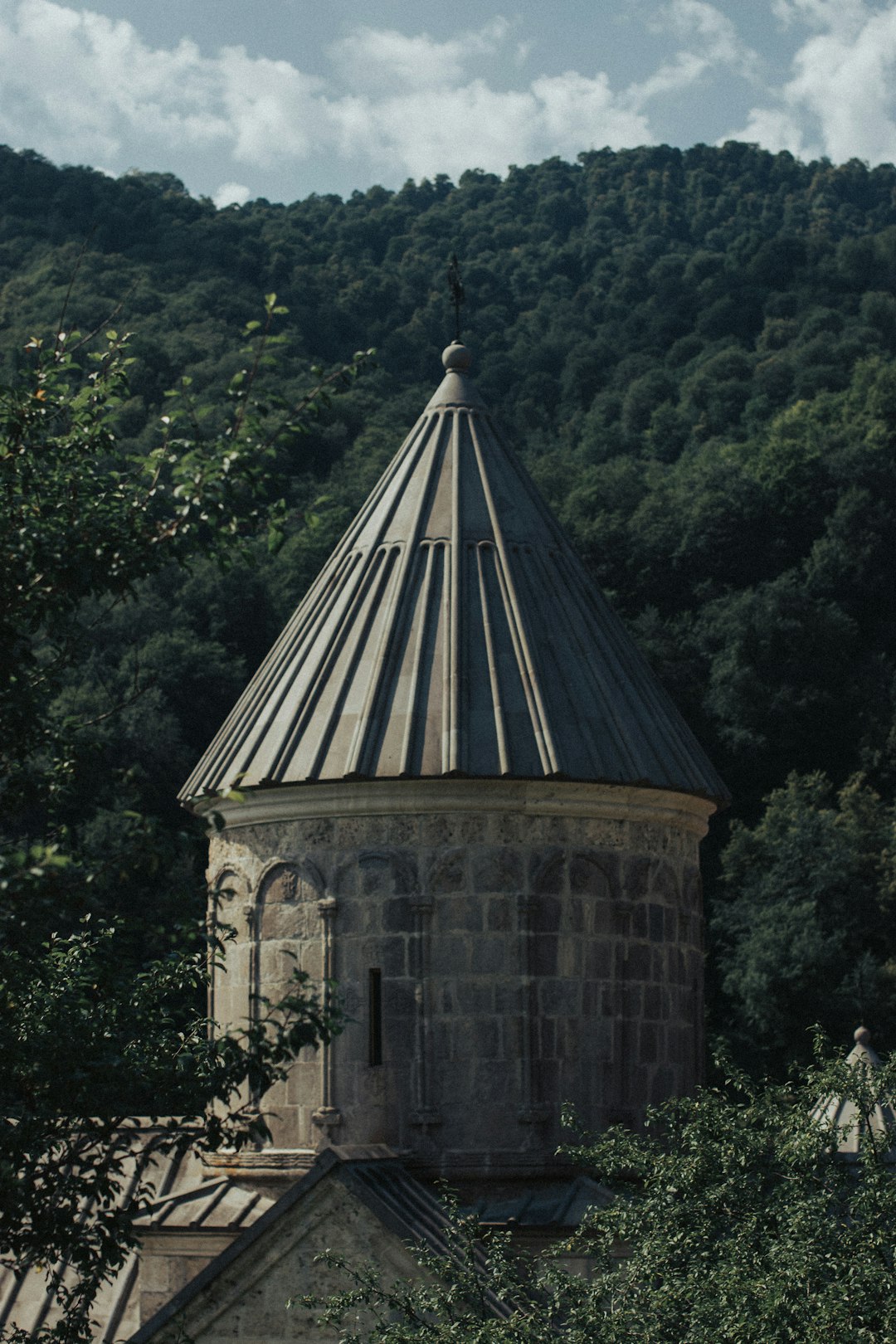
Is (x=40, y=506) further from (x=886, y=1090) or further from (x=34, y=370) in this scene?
(x=886, y=1090)

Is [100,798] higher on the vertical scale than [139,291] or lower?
lower

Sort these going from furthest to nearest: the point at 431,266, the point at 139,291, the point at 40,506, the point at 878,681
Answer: the point at 431,266 → the point at 139,291 → the point at 878,681 → the point at 40,506

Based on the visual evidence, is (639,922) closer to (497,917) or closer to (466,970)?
(497,917)

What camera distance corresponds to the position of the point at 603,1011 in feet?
40.2

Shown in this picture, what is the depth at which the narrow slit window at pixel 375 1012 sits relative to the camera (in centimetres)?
1205

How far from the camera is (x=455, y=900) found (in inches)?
476

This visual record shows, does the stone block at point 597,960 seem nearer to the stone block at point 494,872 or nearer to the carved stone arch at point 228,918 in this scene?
the stone block at point 494,872

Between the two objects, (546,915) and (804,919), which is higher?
(804,919)

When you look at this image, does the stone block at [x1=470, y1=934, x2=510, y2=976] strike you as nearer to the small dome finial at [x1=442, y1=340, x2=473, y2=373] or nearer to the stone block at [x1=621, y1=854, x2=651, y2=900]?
the stone block at [x1=621, y1=854, x2=651, y2=900]

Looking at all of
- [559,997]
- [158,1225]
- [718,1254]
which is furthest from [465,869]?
[718,1254]

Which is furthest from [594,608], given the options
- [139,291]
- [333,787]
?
[139,291]

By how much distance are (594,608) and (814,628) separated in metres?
25.2

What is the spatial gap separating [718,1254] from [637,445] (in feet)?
Result: 149

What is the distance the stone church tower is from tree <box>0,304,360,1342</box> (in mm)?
3459
